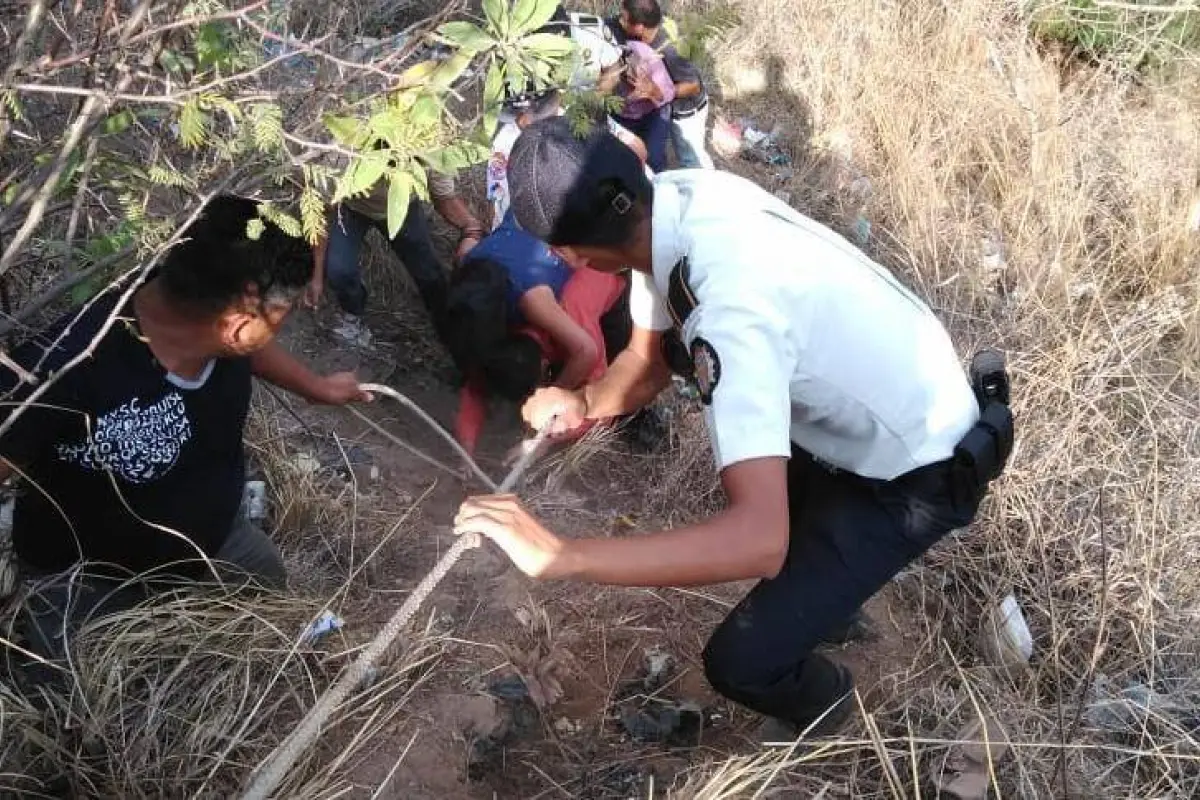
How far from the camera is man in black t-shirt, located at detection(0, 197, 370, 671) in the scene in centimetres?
186

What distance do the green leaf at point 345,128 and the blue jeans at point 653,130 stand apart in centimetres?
357

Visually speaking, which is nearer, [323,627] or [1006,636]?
[323,627]

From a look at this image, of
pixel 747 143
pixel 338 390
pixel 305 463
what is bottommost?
pixel 747 143

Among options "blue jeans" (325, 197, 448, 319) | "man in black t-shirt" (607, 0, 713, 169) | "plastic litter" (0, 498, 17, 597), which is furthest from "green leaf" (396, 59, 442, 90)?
"man in black t-shirt" (607, 0, 713, 169)

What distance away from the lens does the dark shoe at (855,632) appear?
2.90 metres

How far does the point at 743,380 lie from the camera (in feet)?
5.45

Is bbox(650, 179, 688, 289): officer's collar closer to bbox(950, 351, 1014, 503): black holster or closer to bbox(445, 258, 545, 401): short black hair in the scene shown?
bbox(950, 351, 1014, 503): black holster

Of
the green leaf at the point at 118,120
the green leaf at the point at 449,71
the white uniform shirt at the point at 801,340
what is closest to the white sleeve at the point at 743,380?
the white uniform shirt at the point at 801,340

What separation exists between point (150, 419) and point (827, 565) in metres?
1.44

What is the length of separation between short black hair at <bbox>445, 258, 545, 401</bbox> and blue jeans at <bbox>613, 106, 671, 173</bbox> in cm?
176

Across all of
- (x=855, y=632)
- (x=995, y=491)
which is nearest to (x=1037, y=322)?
(x=995, y=491)

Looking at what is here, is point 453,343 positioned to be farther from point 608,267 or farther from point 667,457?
point 608,267

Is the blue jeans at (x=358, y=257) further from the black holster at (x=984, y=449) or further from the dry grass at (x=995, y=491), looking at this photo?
the black holster at (x=984, y=449)

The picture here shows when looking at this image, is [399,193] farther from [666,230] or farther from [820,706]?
[820,706]
